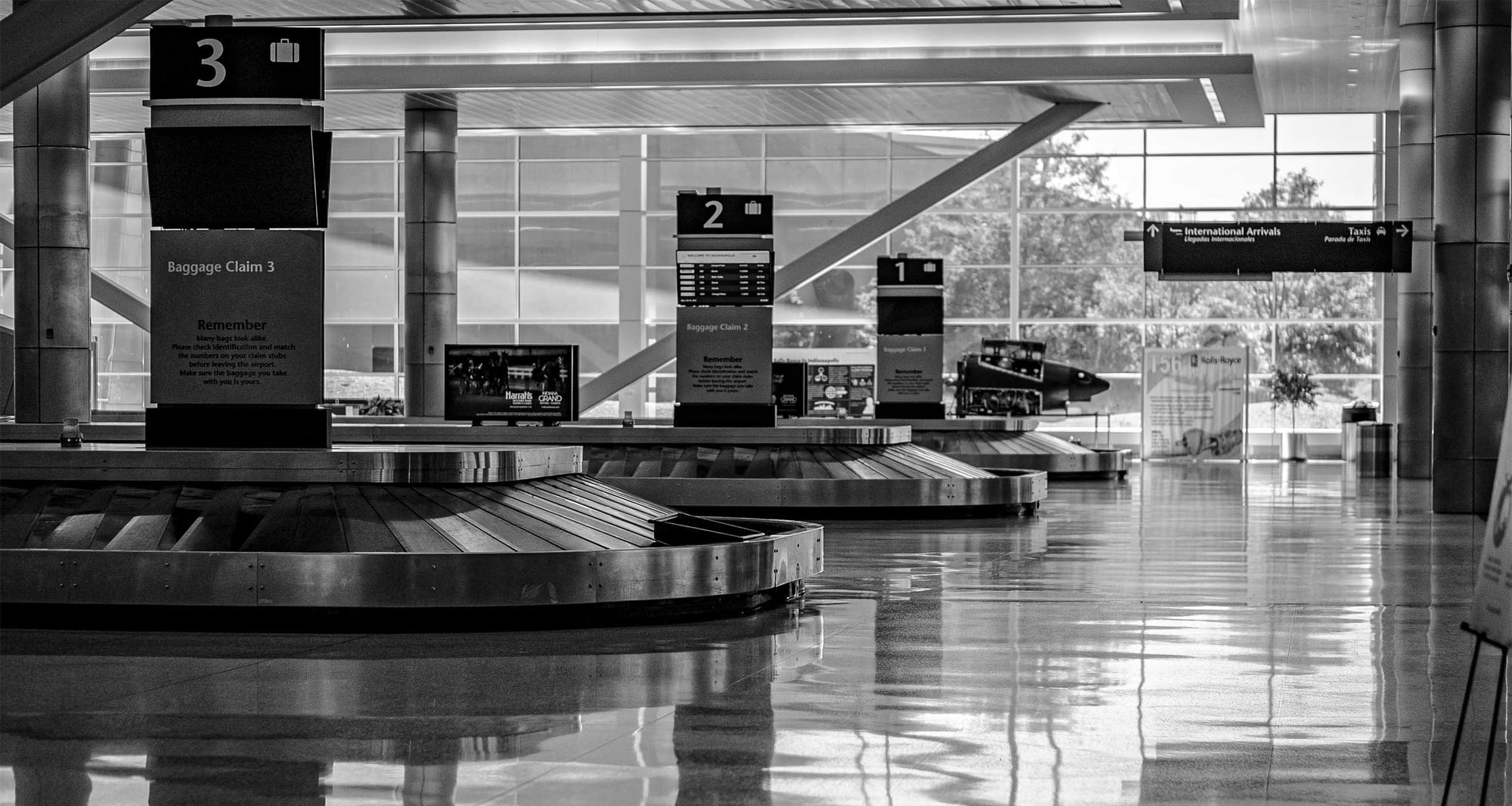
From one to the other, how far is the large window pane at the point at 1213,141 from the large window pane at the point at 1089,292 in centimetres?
271

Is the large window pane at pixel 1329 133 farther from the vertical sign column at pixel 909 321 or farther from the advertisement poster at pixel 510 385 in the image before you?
the advertisement poster at pixel 510 385

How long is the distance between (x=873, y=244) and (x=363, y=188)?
1197 cm

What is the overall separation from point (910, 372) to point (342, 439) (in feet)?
38.4

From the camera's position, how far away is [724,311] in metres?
17.8

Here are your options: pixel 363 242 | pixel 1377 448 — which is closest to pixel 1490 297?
pixel 1377 448

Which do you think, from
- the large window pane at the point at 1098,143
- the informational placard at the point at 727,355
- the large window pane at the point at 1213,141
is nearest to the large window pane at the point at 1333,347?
the large window pane at the point at 1213,141

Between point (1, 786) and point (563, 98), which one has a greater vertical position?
Answer: point (563, 98)

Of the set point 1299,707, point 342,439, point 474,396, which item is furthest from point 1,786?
point 474,396

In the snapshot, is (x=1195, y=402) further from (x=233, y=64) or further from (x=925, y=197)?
(x=233, y=64)

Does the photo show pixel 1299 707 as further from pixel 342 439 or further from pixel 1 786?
pixel 342 439

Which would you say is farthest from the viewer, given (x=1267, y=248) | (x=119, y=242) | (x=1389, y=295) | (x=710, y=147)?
(x=119, y=242)

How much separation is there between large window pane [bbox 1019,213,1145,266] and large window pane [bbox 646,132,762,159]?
628cm

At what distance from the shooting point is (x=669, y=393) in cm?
3978

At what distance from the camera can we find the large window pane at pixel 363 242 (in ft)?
130
